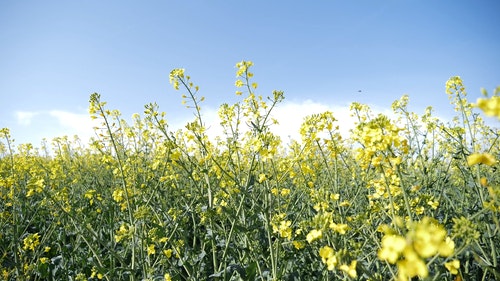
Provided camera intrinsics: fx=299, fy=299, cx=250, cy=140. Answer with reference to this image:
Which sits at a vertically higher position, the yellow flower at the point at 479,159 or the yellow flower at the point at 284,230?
the yellow flower at the point at 479,159

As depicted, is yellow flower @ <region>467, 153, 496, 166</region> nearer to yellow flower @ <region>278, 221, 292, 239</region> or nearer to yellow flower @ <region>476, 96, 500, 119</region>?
yellow flower @ <region>476, 96, 500, 119</region>

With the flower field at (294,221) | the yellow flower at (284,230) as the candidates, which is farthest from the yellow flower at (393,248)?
the yellow flower at (284,230)

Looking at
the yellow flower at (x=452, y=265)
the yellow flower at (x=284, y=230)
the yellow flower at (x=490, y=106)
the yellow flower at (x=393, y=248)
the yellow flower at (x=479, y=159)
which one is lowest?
the yellow flower at (x=452, y=265)

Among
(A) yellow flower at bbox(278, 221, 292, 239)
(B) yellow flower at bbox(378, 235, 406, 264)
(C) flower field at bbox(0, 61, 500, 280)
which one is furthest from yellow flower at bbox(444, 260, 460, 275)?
(A) yellow flower at bbox(278, 221, 292, 239)

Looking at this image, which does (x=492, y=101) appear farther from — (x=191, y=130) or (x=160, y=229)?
(x=160, y=229)

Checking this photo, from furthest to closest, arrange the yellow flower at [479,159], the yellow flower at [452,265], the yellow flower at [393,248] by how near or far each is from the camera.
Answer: the yellow flower at [452,265]
the yellow flower at [479,159]
the yellow flower at [393,248]

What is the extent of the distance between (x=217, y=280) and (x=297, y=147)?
2523 mm

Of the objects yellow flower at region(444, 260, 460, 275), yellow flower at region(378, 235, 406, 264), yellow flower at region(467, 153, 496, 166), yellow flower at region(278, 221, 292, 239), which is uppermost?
yellow flower at region(467, 153, 496, 166)

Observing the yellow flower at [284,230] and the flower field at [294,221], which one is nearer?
the flower field at [294,221]

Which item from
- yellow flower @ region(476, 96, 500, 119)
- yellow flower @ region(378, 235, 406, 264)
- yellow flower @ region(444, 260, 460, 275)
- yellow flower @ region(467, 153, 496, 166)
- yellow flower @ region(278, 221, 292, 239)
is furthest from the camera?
yellow flower @ region(278, 221, 292, 239)

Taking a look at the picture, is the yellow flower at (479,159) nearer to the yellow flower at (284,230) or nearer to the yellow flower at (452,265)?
the yellow flower at (452,265)

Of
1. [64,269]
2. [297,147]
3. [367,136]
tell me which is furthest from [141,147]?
[367,136]

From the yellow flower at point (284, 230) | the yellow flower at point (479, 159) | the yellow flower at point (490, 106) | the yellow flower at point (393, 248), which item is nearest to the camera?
the yellow flower at point (393, 248)

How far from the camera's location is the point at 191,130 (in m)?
2.77
